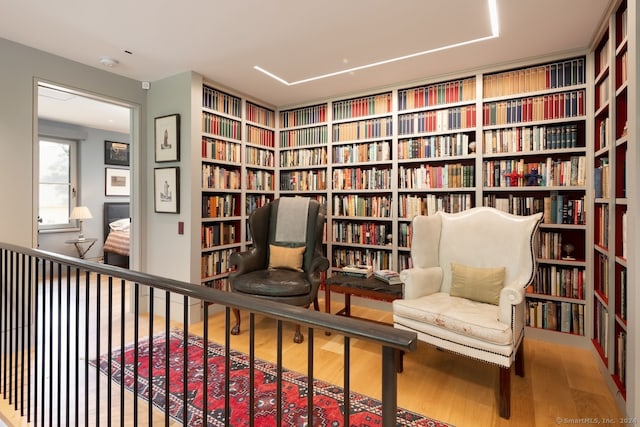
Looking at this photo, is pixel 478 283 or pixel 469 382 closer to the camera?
pixel 469 382

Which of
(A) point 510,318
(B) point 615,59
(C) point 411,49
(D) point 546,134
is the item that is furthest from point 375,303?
(B) point 615,59

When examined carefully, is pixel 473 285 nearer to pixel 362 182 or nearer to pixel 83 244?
pixel 362 182

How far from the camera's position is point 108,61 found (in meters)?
2.94

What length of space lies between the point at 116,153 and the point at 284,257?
Answer: 178 inches

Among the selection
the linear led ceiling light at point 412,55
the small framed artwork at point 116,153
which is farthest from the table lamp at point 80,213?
the linear led ceiling light at point 412,55

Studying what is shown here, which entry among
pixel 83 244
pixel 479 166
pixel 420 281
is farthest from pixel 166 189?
pixel 83 244

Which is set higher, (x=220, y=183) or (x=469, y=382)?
(x=220, y=183)

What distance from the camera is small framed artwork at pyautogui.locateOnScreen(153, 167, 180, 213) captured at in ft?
10.7

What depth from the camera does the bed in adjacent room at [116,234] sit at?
16.8 ft

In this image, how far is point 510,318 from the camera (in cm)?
191

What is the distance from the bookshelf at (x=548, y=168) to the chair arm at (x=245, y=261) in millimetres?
2240

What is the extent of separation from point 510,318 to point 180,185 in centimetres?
294

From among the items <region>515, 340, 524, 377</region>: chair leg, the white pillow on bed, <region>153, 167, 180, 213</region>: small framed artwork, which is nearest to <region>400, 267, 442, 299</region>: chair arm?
<region>515, 340, 524, 377</region>: chair leg

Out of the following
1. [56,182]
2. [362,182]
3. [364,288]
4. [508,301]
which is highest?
[56,182]
